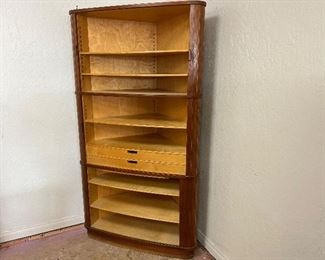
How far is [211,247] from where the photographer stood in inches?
74.7

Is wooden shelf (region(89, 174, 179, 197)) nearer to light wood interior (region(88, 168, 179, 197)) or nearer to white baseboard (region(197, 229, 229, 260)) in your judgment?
light wood interior (region(88, 168, 179, 197))

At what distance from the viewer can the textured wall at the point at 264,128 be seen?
1.09 m

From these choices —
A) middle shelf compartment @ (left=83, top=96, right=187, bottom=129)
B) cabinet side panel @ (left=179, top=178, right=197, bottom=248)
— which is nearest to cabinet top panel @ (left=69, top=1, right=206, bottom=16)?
middle shelf compartment @ (left=83, top=96, right=187, bottom=129)

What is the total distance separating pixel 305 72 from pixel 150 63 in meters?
1.24

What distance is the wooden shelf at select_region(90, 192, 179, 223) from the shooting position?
1876mm

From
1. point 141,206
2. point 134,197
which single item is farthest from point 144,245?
point 134,197

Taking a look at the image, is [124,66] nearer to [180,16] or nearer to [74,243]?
[180,16]

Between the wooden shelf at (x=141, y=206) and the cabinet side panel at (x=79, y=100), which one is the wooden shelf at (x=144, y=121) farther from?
the wooden shelf at (x=141, y=206)

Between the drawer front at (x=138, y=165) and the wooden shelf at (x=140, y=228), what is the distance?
522 mm

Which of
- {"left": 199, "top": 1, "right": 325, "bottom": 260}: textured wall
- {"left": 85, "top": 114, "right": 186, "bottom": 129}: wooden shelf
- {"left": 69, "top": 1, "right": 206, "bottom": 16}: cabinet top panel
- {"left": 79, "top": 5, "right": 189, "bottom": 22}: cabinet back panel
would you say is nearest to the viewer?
{"left": 199, "top": 1, "right": 325, "bottom": 260}: textured wall

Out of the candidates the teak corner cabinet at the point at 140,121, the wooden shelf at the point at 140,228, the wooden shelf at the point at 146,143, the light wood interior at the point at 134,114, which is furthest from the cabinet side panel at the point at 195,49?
the wooden shelf at the point at 140,228

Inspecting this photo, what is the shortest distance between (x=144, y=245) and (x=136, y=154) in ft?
2.20

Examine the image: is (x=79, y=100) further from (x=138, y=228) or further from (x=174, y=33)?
(x=138, y=228)

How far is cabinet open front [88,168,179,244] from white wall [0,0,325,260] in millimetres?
238
